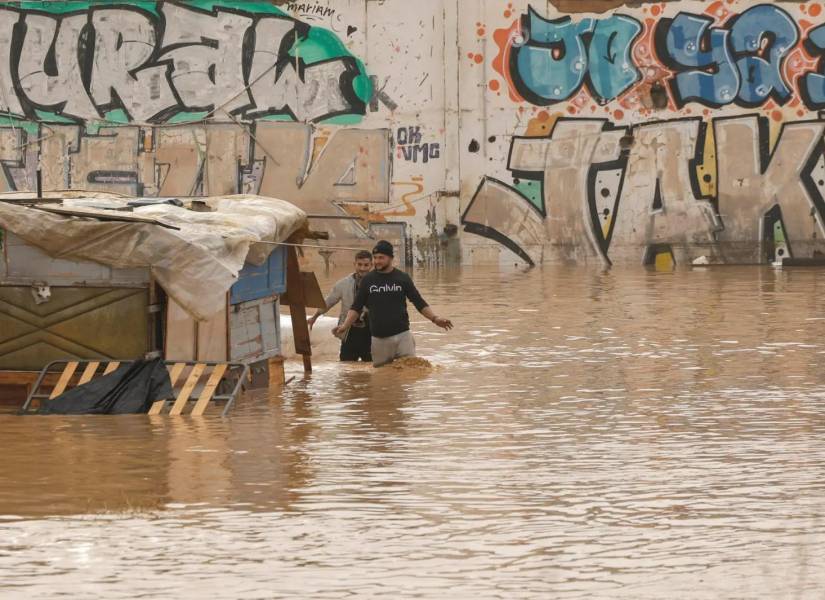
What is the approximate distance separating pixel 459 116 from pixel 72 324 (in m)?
23.0

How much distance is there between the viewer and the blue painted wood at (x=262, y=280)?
46.9 feet

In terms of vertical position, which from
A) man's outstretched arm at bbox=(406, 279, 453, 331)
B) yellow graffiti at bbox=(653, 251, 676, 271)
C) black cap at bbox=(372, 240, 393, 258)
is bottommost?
yellow graffiti at bbox=(653, 251, 676, 271)

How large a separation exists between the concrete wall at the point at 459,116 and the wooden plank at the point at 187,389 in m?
21.9

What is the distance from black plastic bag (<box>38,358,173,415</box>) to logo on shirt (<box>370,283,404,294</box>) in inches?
120

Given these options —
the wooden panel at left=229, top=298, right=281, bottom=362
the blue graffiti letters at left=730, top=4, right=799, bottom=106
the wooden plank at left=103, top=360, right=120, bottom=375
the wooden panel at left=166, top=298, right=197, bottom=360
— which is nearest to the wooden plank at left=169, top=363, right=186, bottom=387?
the wooden panel at left=166, top=298, right=197, bottom=360

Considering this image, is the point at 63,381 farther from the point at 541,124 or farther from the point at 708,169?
the point at 708,169

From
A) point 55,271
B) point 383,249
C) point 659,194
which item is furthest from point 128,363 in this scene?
point 659,194

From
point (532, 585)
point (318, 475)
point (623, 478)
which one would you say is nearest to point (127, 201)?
point (318, 475)

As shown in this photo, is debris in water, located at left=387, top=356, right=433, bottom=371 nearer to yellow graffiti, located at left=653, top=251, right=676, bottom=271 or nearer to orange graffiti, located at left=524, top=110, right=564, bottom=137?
yellow graffiti, located at left=653, top=251, right=676, bottom=271

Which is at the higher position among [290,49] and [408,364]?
[290,49]

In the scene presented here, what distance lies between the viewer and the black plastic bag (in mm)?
13109

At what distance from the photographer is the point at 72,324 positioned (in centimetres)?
1348

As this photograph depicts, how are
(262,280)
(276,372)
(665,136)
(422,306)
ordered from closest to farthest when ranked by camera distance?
1. (262,280)
2. (276,372)
3. (422,306)
4. (665,136)

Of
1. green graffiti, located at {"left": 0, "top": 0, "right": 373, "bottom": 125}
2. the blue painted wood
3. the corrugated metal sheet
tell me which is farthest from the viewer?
green graffiti, located at {"left": 0, "top": 0, "right": 373, "bottom": 125}
